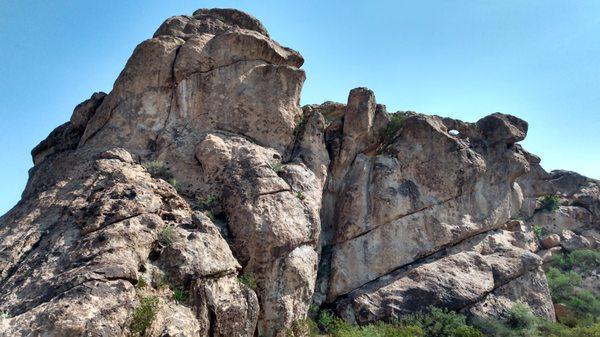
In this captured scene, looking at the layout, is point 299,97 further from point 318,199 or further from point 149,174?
point 149,174

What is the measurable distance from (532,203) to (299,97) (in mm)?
19783

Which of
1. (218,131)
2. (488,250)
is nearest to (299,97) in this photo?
(218,131)

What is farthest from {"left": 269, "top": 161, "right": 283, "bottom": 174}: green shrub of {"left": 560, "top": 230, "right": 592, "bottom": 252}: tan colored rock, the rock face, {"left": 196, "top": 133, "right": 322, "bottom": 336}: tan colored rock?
{"left": 560, "top": 230, "right": 592, "bottom": 252}: tan colored rock

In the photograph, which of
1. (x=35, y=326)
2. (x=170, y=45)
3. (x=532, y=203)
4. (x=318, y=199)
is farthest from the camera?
(x=532, y=203)

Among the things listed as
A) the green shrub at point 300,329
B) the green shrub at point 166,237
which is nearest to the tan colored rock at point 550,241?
the green shrub at point 300,329

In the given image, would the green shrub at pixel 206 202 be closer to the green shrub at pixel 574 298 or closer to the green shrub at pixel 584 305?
the green shrub at pixel 574 298

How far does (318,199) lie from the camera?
17.7m

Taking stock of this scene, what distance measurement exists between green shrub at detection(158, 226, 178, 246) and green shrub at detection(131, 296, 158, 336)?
198 cm

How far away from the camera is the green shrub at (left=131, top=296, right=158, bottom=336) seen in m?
10.5

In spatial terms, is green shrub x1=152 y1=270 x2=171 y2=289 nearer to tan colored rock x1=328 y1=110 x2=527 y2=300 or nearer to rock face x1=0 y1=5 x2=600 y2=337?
rock face x1=0 y1=5 x2=600 y2=337

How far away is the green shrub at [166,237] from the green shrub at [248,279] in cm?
248

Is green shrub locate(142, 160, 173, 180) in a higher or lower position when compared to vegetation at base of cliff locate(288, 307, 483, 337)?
higher

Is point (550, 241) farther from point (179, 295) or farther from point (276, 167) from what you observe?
point (179, 295)

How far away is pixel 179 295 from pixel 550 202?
27.8 metres
